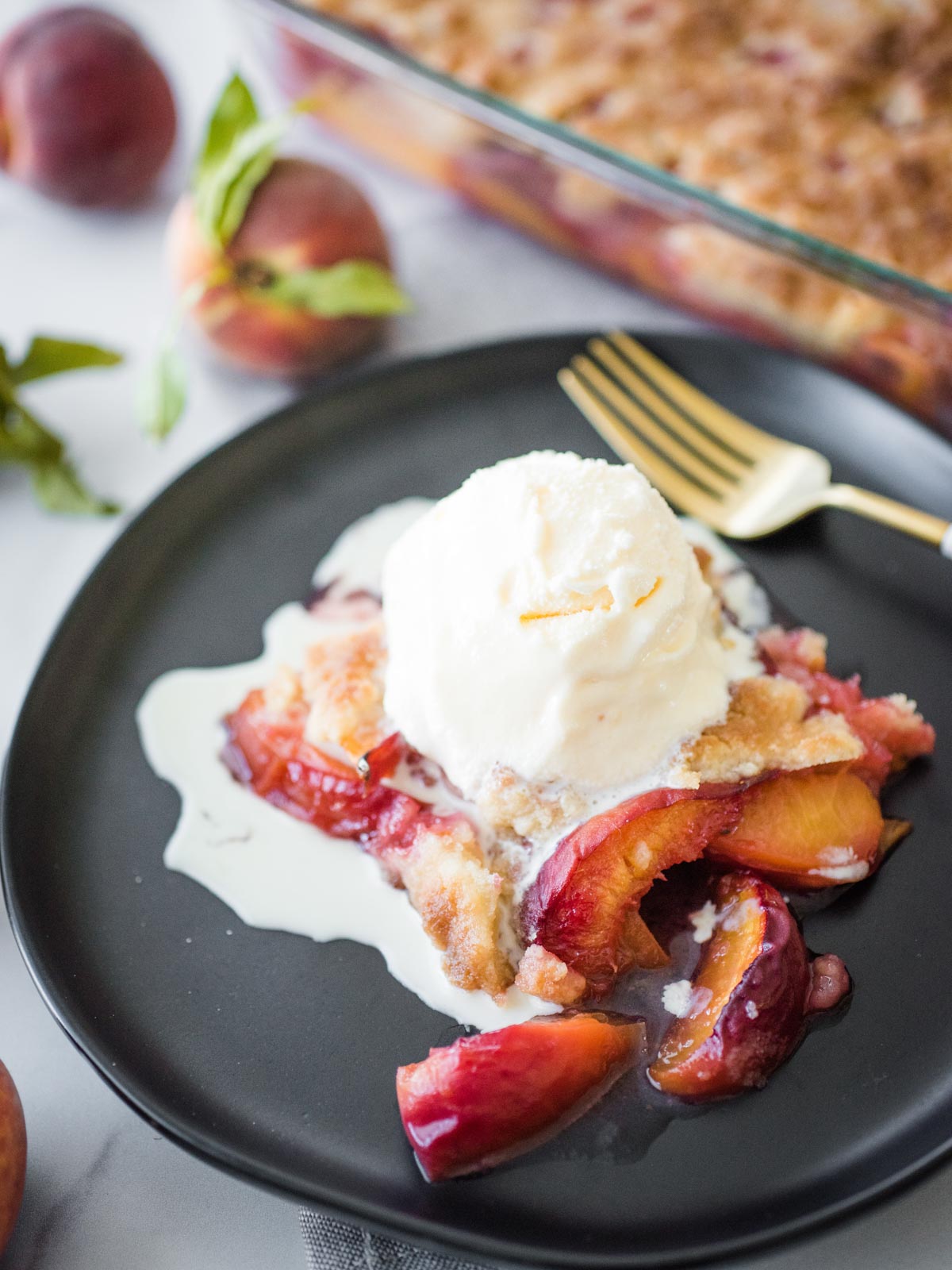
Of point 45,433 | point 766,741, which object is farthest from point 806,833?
point 45,433

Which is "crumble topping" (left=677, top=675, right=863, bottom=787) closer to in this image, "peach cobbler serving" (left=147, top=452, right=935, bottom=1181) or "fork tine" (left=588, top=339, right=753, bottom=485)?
"peach cobbler serving" (left=147, top=452, right=935, bottom=1181)

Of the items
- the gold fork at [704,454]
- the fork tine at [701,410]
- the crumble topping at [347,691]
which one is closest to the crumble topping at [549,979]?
the crumble topping at [347,691]

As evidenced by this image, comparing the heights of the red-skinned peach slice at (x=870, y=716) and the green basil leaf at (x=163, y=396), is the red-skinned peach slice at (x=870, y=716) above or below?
below

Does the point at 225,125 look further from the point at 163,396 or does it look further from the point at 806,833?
the point at 806,833

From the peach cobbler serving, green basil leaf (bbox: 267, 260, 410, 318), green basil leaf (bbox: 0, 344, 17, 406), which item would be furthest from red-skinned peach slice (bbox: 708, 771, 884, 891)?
green basil leaf (bbox: 0, 344, 17, 406)

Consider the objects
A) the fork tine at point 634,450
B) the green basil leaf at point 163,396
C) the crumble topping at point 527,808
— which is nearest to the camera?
the crumble topping at point 527,808

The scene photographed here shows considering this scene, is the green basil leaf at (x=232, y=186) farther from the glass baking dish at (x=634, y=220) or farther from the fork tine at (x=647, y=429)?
the fork tine at (x=647, y=429)

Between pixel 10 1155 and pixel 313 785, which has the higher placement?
pixel 313 785
